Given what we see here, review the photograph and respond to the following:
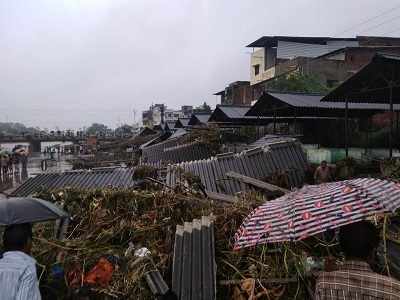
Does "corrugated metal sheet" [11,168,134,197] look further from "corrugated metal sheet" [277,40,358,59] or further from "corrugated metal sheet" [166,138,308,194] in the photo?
"corrugated metal sheet" [277,40,358,59]

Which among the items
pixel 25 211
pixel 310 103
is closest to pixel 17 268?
pixel 25 211

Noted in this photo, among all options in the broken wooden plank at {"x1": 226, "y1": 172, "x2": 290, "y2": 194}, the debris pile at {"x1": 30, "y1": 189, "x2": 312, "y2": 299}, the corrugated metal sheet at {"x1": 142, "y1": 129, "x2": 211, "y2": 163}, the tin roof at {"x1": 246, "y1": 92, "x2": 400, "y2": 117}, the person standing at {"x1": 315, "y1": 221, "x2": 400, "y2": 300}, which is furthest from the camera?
the tin roof at {"x1": 246, "y1": 92, "x2": 400, "y2": 117}

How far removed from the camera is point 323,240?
4805mm

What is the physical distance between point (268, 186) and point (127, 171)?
176 inches

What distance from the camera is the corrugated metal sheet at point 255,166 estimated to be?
30.7 ft

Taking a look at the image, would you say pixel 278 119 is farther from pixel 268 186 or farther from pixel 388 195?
pixel 388 195

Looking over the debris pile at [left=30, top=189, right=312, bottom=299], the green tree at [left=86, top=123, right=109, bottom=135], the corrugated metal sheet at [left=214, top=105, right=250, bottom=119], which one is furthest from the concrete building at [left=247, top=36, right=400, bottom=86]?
the green tree at [left=86, top=123, right=109, bottom=135]

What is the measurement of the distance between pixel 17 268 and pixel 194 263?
2.16 meters

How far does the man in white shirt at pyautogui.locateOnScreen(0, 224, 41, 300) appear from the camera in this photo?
9.19 feet

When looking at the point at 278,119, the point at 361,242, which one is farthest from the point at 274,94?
the point at 361,242

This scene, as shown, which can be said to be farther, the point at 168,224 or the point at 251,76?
the point at 251,76

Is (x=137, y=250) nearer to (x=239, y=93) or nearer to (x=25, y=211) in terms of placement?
(x=25, y=211)

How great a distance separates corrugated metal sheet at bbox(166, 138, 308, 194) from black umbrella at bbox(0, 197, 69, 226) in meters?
4.84

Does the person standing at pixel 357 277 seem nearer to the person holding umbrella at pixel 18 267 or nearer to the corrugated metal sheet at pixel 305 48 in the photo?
the person holding umbrella at pixel 18 267
